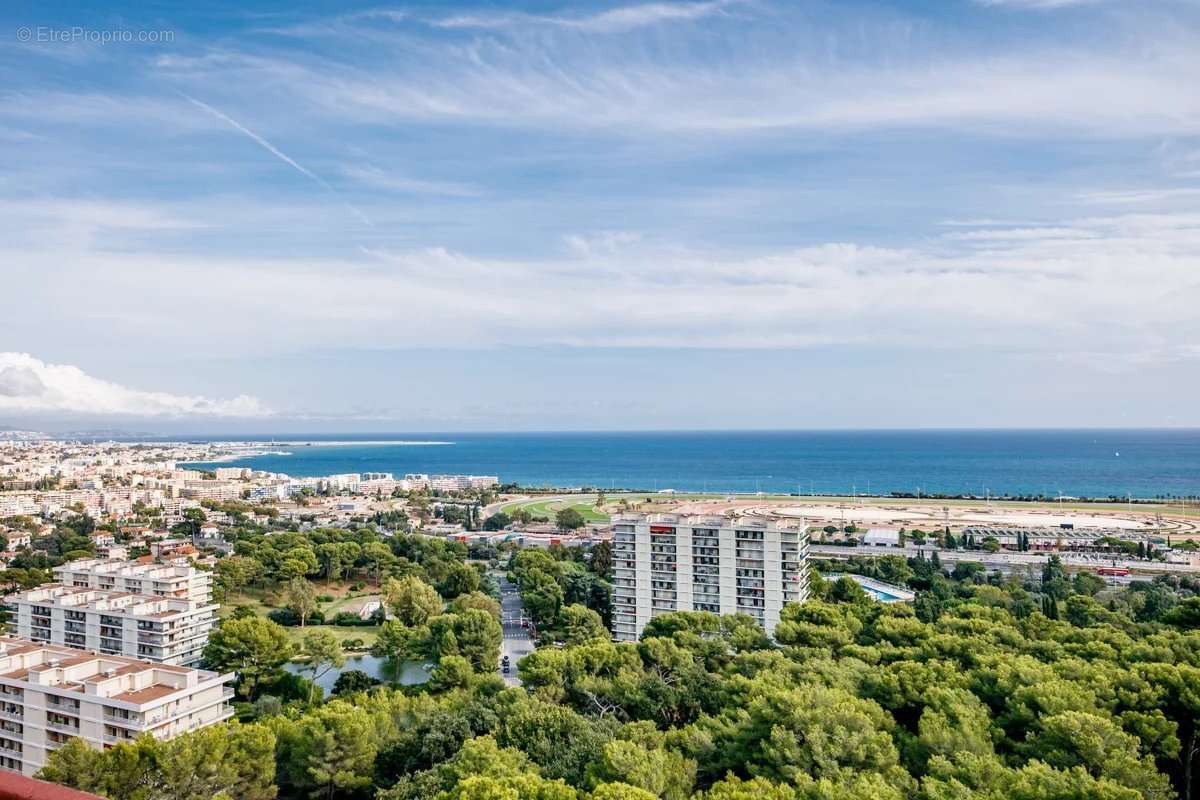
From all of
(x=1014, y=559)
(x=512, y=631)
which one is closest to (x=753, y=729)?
(x=512, y=631)

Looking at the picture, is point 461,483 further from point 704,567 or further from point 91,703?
point 91,703

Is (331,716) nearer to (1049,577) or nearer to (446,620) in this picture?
(446,620)

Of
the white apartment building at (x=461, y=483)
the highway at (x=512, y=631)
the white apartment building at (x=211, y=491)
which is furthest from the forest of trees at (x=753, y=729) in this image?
the white apartment building at (x=461, y=483)

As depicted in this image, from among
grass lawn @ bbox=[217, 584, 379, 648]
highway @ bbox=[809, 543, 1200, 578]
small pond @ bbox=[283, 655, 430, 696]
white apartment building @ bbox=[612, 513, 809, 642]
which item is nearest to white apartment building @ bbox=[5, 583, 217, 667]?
small pond @ bbox=[283, 655, 430, 696]

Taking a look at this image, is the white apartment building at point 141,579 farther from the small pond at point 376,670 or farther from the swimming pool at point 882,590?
the swimming pool at point 882,590

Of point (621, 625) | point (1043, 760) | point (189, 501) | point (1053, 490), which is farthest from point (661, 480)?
point (1043, 760)

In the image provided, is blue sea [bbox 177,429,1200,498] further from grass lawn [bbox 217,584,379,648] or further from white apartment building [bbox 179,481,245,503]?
grass lawn [bbox 217,584,379,648]
